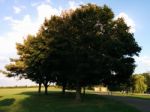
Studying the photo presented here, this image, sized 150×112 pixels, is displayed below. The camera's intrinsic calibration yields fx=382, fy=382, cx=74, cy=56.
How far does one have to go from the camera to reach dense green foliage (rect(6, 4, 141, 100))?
4012 cm

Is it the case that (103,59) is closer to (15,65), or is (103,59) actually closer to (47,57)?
(47,57)

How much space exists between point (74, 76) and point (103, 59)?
4271mm

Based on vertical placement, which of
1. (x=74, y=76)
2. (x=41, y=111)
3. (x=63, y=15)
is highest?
(x=63, y=15)

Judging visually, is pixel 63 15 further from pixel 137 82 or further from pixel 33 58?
pixel 137 82

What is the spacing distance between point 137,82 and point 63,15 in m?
82.4

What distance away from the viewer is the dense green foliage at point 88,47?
40125 mm

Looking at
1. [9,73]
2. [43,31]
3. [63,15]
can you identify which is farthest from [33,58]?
[9,73]

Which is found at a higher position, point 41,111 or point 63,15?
point 63,15

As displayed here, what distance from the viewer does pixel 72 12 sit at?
143 ft

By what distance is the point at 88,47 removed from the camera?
4034cm

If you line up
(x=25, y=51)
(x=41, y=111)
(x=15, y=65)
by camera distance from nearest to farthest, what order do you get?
(x=41, y=111) → (x=25, y=51) → (x=15, y=65)

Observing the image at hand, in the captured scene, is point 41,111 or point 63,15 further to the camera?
point 63,15

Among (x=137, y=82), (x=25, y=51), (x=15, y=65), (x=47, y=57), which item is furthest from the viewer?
(x=137, y=82)

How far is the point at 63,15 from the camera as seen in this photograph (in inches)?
1762
